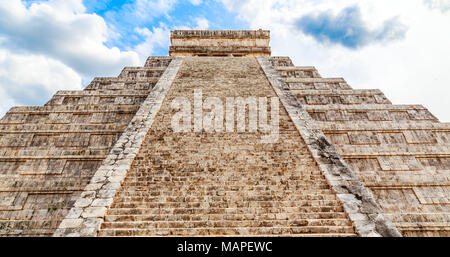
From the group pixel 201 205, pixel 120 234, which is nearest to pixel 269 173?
pixel 201 205

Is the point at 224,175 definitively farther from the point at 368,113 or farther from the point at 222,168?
the point at 368,113

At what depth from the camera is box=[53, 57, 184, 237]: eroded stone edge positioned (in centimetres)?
415

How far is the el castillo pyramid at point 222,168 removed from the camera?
438 centimetres

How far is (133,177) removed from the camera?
Result: 536cm

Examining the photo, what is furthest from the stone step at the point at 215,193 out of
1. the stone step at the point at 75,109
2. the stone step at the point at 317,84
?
the stone step at the point at 317,84

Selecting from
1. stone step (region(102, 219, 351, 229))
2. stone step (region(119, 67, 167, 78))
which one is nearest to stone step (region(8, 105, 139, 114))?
stone step (region(119, 67, 167, 78))

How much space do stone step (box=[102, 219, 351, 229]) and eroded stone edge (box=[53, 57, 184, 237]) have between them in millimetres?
320

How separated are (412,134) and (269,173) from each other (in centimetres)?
527

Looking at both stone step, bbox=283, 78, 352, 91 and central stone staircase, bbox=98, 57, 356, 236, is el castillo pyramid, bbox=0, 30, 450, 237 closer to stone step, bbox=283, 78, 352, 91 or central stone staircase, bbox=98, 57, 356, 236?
central stone staircase, bbox=98, 57, 356, 236

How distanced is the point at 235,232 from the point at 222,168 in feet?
5.79

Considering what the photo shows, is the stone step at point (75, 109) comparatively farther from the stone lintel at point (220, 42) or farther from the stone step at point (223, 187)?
the stone lintel at point (220, 42)

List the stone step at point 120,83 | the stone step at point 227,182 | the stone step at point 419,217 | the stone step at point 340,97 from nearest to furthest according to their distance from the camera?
the stone step at point 227,182, the stone step at point 419,217, the stone step at point 340,97, the stone step at point 120,83

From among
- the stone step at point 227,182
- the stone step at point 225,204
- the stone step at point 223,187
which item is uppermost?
the stone step at point 227,182

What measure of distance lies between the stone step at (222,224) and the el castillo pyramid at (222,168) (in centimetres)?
2
